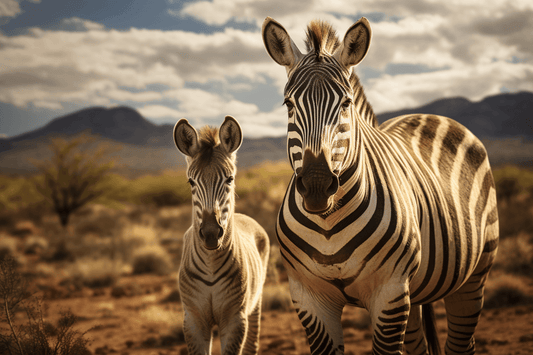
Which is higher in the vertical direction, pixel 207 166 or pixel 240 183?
pixel 207 166

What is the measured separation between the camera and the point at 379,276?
2.57 metres

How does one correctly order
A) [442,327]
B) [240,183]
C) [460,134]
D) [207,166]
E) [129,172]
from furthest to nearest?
[129,172] < [240,183] < [442,327] < [460,134] < [207,166]

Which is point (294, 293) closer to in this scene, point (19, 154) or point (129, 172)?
point (129, 172)

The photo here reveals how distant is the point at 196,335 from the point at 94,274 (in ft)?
32.3

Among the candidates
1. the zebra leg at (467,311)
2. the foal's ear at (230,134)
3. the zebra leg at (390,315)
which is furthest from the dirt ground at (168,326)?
the zebra leg at (390,315)

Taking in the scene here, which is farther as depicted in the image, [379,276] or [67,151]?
[67,151]

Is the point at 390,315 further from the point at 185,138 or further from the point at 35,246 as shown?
the point at 35,246

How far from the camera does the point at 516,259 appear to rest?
11453mm

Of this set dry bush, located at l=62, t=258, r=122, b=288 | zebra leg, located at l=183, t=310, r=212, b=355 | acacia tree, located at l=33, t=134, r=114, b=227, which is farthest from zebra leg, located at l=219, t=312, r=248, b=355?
acacia tree, located at l=33, t=134, r=114, b=227

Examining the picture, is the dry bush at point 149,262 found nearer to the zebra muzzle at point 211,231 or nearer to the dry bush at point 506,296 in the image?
the dry bush at point 506,296

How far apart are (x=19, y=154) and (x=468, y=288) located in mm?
142601

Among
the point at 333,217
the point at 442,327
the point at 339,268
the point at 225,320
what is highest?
→ the point at 333,217

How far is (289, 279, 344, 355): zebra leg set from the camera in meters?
2.78

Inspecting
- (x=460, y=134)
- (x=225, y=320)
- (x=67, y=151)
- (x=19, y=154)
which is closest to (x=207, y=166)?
(x=225, y=320)
